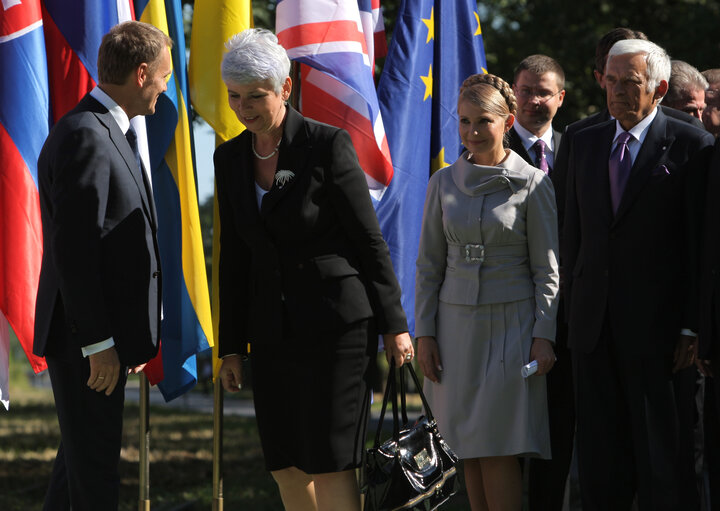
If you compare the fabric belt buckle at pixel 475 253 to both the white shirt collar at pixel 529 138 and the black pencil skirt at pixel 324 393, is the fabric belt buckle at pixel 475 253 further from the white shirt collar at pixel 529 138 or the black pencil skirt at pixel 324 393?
the white shirt collar at pixel 529 138

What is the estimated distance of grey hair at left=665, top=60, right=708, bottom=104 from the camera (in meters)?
4.95

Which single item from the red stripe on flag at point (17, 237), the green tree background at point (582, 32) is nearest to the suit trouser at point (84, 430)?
the red stripe on flag at point (17, 237)

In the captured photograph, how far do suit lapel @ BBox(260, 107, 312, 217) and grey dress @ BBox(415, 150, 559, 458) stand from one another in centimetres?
78

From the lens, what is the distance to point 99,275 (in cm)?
344

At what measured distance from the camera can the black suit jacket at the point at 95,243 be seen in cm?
338

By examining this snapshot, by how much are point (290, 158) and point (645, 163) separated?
144 cm

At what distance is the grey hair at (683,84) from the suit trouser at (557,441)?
144 centimetres

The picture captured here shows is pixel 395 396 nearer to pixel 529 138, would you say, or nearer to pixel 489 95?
pixel 489 95

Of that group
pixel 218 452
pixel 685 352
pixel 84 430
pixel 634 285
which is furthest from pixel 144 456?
pixel 685 352

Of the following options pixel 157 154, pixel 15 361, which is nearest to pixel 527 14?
pixel 157 154

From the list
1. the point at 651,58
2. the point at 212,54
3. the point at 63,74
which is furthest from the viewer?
the point at 212,54

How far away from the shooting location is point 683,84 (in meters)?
4.96

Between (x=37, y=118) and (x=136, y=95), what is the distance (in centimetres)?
137

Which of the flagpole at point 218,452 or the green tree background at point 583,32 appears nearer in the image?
the flagpole at point 218,452
